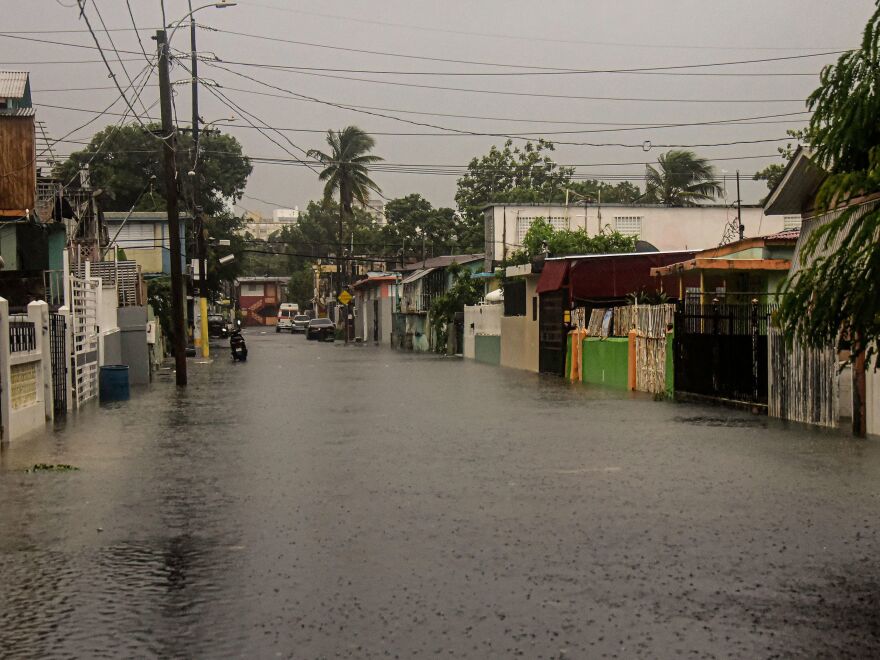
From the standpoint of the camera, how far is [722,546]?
29.9ft

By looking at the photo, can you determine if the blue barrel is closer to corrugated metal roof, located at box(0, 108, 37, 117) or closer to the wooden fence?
corrugated metal roof, located at box(0, 108, 37, 117)

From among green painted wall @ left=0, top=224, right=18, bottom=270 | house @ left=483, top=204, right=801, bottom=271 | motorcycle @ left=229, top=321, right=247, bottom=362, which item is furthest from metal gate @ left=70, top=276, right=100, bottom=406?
house @ left=483, top=204, right=801, bottom=271

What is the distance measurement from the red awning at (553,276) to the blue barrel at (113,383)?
15945 millimetres

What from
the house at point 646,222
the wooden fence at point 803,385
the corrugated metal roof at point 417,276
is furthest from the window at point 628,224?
the wooden fence at point 803,385

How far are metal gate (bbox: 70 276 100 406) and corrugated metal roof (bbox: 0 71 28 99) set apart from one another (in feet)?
26.5

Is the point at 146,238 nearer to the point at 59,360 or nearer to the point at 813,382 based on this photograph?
the point at 59,360

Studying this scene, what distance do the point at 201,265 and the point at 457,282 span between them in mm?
15292

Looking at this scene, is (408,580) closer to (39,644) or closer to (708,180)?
(39,644)

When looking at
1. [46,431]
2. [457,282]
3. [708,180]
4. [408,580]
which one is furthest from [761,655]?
[708,180]

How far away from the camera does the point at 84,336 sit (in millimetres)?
26453

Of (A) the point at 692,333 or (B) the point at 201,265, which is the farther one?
(B) the point at 201,265

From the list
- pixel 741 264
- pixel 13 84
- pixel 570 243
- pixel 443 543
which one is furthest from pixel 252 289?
pixel 443 543

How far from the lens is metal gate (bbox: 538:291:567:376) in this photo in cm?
3878

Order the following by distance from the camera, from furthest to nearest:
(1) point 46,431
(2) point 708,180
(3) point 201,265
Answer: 1. (2) point 708,180
2. (3) point 201,265
3. (1) point 46,431
